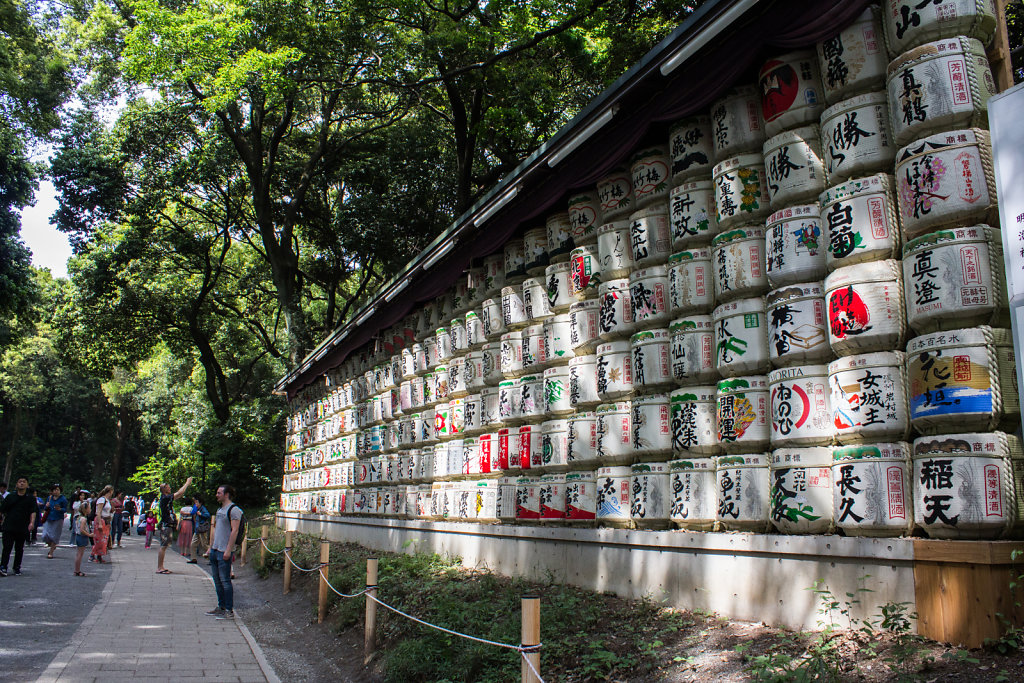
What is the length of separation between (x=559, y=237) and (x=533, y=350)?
1.34 meters

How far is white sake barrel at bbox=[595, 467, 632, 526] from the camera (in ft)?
21.6

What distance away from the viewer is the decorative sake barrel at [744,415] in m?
5.44

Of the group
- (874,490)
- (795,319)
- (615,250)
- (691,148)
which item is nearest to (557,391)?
(615,250)

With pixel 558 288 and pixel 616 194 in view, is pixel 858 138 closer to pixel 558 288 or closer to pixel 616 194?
pixel 616 194

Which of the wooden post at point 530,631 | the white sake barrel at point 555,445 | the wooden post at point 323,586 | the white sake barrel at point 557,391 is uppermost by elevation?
the white sake barrel at point 557,391

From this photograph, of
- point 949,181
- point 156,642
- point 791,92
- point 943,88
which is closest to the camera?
point 949,181

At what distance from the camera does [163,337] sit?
103 feet

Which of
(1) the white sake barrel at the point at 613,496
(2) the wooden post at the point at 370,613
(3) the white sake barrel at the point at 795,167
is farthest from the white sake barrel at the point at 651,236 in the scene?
(2) the wooden post at the point at 370,613

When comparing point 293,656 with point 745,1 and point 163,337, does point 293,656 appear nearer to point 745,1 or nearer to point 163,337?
point 745,1

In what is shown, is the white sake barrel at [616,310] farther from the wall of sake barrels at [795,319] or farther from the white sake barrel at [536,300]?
the white sake barrel at [536,300]

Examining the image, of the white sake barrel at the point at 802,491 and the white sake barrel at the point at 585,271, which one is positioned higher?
the white sake barrel at the point at 585,271

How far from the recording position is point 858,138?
196 inches

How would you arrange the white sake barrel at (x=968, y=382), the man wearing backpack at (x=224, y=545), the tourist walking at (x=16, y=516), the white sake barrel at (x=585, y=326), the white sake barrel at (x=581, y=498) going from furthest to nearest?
the tourist walking at (x=16, y=516)
the man wearing backpack at (x=224, y=545)
the white sake barrel at (x=585, y=326)
the white sake barrel at (x=581, y=498)
the white sake barrel at (x=968, y=382)

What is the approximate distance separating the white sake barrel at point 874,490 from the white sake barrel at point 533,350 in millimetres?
4075
